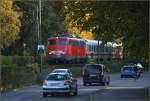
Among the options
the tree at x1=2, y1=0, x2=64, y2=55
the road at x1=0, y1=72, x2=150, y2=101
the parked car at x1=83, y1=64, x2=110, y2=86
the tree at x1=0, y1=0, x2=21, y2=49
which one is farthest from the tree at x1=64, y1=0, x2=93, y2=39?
the tree at x1=2, y1=0, x2=64, y2=55

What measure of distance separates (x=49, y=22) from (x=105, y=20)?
180ft

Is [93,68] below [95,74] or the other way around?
the other way around

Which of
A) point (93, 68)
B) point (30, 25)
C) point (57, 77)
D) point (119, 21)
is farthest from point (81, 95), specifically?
point (30, 25)

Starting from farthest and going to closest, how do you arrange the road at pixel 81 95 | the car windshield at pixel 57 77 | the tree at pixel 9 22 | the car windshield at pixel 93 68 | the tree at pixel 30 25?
the tree at pixel 30 25 → the tree at pixel 9 22 → the car windshield at pixel 93 68 → the car windshield at pixel 57 77 → the road at pixel 81 95

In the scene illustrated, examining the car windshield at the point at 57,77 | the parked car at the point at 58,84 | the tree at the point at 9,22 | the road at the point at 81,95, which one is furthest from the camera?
the tree at the point at 9,22

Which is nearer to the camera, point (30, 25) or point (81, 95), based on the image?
point (81, 95)

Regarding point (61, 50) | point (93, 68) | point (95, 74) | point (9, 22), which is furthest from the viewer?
point (9, 22)

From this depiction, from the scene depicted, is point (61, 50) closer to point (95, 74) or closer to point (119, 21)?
point (95, 74)

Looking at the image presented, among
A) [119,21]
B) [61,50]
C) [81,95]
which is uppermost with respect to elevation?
[119,21]

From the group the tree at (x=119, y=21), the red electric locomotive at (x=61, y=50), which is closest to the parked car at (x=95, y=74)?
the tree at (x=119, y=21)

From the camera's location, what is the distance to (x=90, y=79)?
1987 inches

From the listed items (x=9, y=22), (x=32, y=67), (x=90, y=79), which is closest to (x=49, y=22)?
(x=9, y=22)

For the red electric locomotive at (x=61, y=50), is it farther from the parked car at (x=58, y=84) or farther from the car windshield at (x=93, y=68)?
the parked car at (x=58, y=84)

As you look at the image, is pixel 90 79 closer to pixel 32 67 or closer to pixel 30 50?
pixel 32 67
